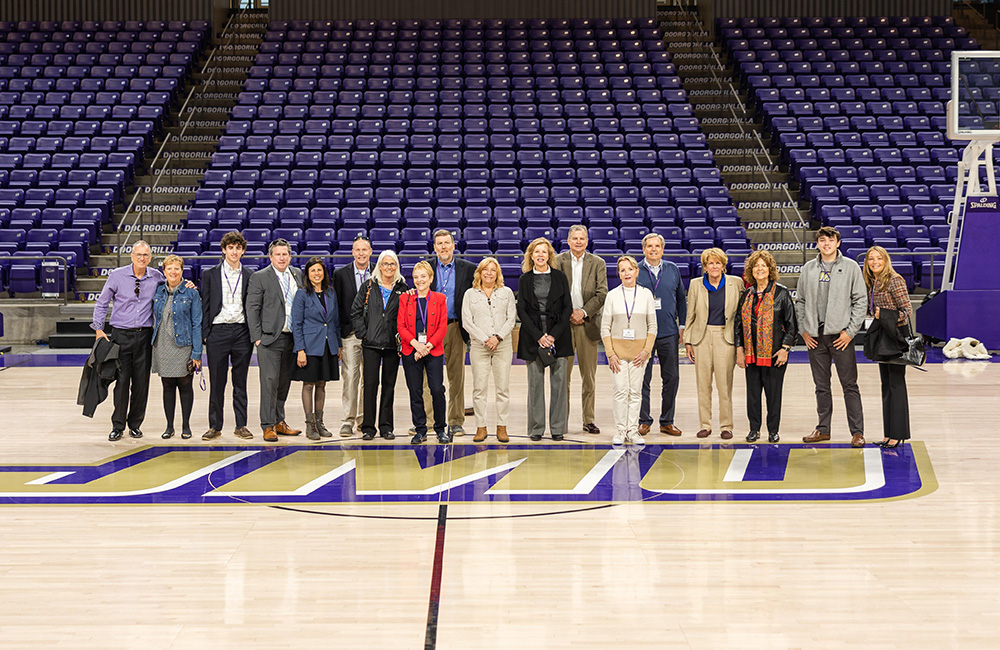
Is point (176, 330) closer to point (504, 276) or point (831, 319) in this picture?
point (831, 319)

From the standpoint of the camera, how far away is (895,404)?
252 inches

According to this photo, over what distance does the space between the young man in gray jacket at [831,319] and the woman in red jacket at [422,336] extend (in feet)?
8.48

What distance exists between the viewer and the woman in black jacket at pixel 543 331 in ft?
21.7

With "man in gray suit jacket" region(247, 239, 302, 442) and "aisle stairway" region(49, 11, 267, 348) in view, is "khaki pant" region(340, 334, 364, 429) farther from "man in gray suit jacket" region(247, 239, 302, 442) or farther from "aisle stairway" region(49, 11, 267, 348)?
"aisle stairway" region(49, 11, 267, 348)

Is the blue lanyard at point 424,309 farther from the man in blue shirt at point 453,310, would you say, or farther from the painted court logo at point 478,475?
the painted court logo at point 478,475

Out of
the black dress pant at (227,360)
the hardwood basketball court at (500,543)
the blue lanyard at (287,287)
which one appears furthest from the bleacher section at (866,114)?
the black dress pant at (227,360)

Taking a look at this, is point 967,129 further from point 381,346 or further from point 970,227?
point 381,346

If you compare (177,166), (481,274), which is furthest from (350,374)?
(177,166)

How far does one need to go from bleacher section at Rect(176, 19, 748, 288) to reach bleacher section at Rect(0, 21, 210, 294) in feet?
4.67

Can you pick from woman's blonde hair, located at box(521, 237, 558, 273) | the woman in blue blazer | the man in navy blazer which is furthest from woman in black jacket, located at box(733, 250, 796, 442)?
the man in navy blazer

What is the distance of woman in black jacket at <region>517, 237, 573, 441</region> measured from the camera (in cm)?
661

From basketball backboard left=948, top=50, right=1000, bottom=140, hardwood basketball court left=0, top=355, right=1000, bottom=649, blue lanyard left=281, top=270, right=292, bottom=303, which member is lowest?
hardwood basketball court left=0, top=355, right=1000, bottom=649

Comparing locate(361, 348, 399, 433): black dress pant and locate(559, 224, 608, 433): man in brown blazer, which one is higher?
locate(559, 224, 608, 433): man in brown blazer

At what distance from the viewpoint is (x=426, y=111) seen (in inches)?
656
